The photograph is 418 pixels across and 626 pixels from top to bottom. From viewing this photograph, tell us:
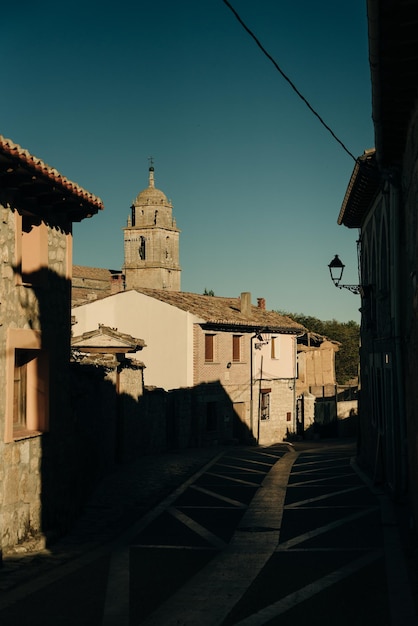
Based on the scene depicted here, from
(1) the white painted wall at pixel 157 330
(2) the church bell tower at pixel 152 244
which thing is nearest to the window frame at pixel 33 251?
(1) the white painted wall at pixel 157 330

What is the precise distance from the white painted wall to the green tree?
3478cm

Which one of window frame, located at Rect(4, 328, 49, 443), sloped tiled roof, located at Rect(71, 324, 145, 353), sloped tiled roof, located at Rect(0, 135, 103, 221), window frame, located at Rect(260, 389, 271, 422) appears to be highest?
sloped tiled roof, located at Rect(0, 135, 103, 221)

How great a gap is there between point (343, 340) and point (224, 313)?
4330 centimetres

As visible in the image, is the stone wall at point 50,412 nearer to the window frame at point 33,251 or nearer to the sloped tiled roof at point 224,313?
the window frame at point 33,251

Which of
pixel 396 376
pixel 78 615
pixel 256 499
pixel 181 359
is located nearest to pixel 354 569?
pixel 78 615

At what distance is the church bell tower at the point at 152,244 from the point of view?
10119 centimetres

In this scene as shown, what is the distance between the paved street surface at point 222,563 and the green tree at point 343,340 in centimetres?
5415

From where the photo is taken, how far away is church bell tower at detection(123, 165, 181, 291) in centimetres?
10119

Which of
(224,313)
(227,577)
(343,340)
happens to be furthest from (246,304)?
(343,340)

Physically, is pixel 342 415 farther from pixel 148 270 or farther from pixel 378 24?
pixel 148 270

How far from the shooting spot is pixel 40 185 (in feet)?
39.0

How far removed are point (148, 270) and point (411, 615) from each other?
9432cm

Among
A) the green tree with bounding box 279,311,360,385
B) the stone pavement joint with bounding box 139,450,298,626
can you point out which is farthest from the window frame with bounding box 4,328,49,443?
the green tree with bounding box 279,311,360,385

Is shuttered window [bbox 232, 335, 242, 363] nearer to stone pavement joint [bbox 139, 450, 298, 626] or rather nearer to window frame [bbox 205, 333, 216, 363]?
window frame [bbox 205, 333, 216, 363]
